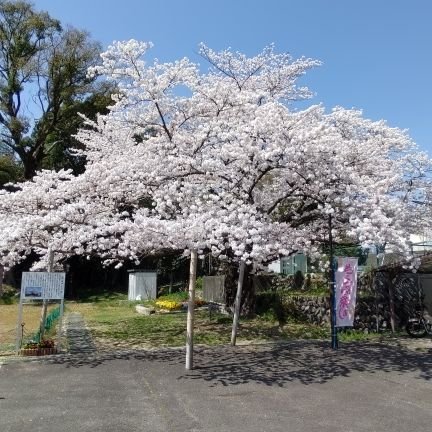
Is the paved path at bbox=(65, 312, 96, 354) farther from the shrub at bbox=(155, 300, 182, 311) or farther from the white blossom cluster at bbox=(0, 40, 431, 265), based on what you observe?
the shrub at bbox=(155, 300, 182, 311)

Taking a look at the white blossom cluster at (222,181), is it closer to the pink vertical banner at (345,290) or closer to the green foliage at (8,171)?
the pink vertical banner at (345,290)

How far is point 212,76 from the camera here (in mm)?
14742

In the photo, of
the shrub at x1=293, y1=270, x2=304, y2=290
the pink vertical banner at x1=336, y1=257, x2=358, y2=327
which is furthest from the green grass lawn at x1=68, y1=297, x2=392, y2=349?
the shrub at x1=293, y1=270, x2=304, y2=290

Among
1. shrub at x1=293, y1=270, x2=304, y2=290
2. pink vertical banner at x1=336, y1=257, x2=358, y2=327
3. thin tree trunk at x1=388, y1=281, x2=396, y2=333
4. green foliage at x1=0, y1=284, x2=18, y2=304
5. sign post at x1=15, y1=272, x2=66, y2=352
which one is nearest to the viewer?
sign post at x1=15, y1=272, x2=66, y2=352

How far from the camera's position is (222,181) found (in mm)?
11625

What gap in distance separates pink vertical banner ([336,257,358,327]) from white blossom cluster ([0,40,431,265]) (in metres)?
0.89

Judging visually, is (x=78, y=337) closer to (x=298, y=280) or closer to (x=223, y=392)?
(x=223, y=392)

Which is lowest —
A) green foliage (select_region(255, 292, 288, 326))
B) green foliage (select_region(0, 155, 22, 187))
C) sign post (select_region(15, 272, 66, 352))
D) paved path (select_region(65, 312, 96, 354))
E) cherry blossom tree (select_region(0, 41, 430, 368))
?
paved path (select_region(65, 312, 96, 354))

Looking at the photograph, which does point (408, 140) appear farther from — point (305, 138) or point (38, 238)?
point (38, 238)

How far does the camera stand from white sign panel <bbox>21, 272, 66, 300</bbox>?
11.1 m

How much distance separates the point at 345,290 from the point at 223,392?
16.6 ft

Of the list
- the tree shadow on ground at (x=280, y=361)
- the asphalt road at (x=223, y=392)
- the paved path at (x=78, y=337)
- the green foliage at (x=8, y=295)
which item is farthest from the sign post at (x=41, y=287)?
the green foliage at (x=8, y=295)

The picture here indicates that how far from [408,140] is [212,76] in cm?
618

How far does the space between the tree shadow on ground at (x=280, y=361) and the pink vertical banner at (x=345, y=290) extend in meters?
0.77
